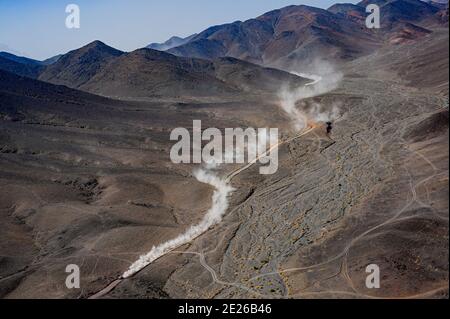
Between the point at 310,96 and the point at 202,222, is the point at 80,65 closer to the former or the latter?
the point at 310,96

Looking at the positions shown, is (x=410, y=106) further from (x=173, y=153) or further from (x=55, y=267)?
(x=55, y=267)

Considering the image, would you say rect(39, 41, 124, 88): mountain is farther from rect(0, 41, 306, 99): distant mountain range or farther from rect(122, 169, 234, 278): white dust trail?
rect(122, 169, 234, 278): white dust trail

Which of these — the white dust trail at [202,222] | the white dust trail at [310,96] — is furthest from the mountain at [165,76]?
the white dust trail at [202,222]

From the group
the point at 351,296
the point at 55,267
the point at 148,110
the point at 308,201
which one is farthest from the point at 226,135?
the point at 351,296

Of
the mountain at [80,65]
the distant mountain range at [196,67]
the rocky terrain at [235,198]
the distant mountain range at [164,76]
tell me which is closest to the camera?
the rocky terrain at [235,198]

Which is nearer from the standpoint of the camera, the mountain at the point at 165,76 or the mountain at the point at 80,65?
the mountain at the point at 165,76

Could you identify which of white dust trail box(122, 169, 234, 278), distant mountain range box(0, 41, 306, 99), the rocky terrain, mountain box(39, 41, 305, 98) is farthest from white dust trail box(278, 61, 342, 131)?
white dust trail box(122, 169, 234, 278)

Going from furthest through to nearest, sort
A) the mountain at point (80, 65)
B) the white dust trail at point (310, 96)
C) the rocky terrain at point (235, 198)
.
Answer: the mountain at point (80, 65)
the white dust trail at point (310, 96)
the rocky terrain at point (235, 198)

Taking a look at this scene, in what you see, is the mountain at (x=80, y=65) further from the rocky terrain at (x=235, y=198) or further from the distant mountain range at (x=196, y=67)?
the rocky terrain at (x=235, y=198)
